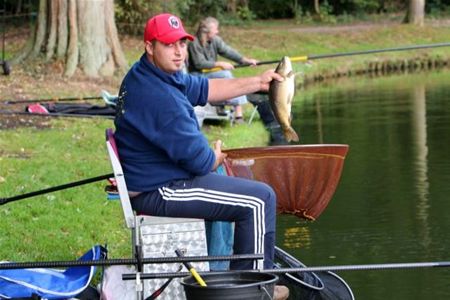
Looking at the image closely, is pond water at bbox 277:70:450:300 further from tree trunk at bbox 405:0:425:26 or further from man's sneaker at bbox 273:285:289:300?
tree trunk at bbox 405:0:425:26

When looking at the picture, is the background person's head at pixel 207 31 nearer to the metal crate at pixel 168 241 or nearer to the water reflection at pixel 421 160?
the water reflection at pixel 421 160

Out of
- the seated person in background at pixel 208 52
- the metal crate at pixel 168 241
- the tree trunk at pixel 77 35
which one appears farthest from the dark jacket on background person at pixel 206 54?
the metal crate at pixel 168 241

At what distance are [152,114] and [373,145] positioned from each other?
32.0ft

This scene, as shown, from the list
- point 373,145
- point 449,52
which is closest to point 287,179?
point 373,145

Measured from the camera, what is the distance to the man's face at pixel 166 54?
614 centimetres

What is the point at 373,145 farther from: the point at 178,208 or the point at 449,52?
the point at 449,52

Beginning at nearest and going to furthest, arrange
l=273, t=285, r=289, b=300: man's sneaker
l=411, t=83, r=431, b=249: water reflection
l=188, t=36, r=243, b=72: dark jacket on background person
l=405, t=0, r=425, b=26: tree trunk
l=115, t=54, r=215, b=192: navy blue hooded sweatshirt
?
l=115, t=54, r=215, b=192: navy blue hooded sweatshirt, l=273, t=285, r=289, b=300: man's sneaker, l=411, t=83, r=431, b=249: water reflection, l=188, t=36, r=243, b=72: dark jacket on background person, l=405, t=0, r=425, b=26: tree trunk

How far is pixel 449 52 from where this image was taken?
110 ft

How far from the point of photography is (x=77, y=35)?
67.1ft

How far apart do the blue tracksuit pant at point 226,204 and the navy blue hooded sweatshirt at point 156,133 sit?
0.21 ft

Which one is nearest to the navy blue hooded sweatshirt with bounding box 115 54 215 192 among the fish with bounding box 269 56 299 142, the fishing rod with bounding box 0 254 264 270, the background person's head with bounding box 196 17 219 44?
the fishing rod with bounding box 0 254 264 270

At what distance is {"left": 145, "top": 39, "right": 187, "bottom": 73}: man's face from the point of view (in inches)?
242

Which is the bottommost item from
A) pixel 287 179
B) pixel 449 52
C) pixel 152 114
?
pixel 449 52

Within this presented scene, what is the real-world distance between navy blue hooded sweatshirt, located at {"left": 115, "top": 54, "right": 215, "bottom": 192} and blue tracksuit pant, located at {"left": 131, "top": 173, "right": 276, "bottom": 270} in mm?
64
